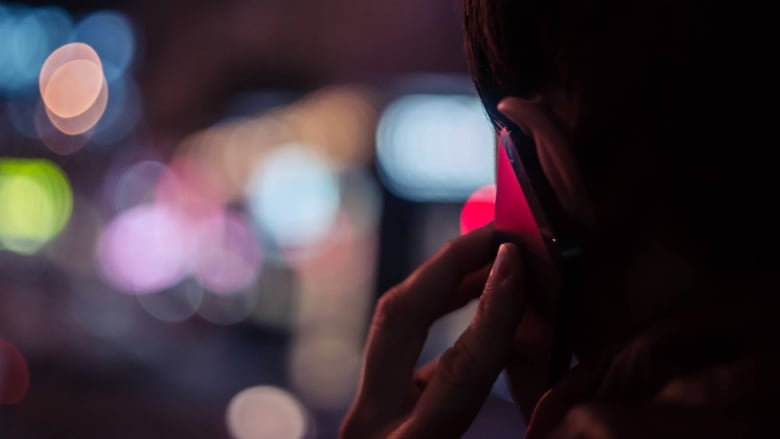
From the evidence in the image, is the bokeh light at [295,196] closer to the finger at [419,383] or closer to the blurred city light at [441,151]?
the blurred city light at [441,151]

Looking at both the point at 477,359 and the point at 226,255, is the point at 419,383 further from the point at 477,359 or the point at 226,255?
the point at 226,255

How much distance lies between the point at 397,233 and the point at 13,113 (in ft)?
33.4

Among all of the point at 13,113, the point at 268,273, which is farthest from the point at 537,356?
the point at 13,113

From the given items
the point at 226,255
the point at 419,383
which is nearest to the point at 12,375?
the point at 226,255

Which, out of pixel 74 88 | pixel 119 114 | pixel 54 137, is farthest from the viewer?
pixel 74 88

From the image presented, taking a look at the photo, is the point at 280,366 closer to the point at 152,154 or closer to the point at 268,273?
the point at 268,273

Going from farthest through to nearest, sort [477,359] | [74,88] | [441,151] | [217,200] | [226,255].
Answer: [74,88] < [217,200] < [226,255] < [441,151] < [477,359]

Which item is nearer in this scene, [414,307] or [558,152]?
[558,152]

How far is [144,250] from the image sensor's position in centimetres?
1959

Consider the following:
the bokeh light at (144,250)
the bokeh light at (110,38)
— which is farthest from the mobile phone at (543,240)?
the bokeh light at (110,38)

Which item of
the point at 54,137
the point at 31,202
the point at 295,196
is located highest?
the point at 54,137

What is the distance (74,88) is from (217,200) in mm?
4800

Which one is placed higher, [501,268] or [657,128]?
[657,128]

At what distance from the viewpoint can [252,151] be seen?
15.3m
